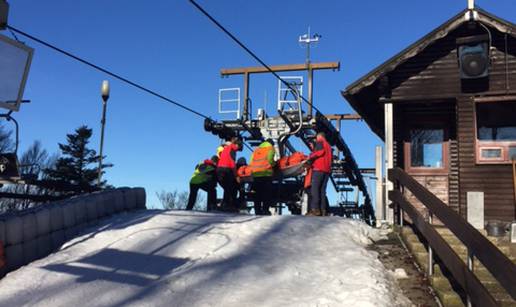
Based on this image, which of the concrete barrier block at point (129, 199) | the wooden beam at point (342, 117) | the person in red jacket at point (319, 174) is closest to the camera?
the concrete barrier block at point (129, 199)

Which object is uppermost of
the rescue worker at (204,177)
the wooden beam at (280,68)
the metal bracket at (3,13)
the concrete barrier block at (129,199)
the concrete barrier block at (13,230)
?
the wooden beam at (280,68)

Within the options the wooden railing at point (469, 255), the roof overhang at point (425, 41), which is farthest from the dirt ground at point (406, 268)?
the roof overhang at point (425, 41)

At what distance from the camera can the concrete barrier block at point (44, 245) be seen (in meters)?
6.89

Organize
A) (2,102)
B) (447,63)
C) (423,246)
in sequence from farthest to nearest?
(447,63) → (423,246) → (2,102)

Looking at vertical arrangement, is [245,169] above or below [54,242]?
above

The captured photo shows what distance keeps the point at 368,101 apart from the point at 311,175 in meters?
3.50

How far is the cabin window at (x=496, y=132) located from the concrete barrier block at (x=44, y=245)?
8.34 meters

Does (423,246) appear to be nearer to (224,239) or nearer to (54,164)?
(224,239)

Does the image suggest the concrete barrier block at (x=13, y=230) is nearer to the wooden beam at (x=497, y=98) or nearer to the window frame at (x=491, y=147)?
the window frame at (x=491, y=147)

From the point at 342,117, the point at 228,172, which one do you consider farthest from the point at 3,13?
the point at 342,117

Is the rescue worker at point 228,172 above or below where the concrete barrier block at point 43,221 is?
above

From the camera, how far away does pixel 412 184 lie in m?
7.13

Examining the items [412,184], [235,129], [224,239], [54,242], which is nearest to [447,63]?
[412,184]

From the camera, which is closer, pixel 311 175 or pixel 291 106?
pixel 311 175
